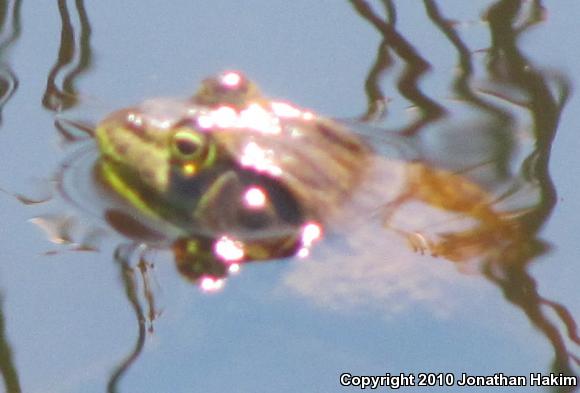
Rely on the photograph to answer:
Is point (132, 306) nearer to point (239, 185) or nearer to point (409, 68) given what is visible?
Result: point (239, 185)

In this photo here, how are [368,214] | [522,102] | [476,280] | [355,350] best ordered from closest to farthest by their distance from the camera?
[355,350], [476,280], [368,214], [522,102]

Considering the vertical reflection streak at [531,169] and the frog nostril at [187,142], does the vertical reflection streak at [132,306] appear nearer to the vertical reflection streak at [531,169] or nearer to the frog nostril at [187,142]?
the frog nostril at [187,142]

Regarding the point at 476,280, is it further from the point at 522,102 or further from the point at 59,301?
the point at 59,301

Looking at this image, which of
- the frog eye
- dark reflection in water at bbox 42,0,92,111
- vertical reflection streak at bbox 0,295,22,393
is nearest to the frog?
the frog eye

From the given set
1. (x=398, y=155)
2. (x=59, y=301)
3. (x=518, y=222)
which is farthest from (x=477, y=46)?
(x=59, y=301)

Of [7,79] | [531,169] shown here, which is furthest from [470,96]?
[7,79]

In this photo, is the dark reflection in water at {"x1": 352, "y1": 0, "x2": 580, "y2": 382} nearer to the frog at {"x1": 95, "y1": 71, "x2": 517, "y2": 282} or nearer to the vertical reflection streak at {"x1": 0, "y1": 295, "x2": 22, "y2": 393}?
the frog at {"x1": 95, "y1": 71, "x2": 517, "y2": 282}

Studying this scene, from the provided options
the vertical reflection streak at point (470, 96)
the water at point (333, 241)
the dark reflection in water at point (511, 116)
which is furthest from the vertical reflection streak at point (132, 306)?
the vertical reflection streak at point (470, 96)
